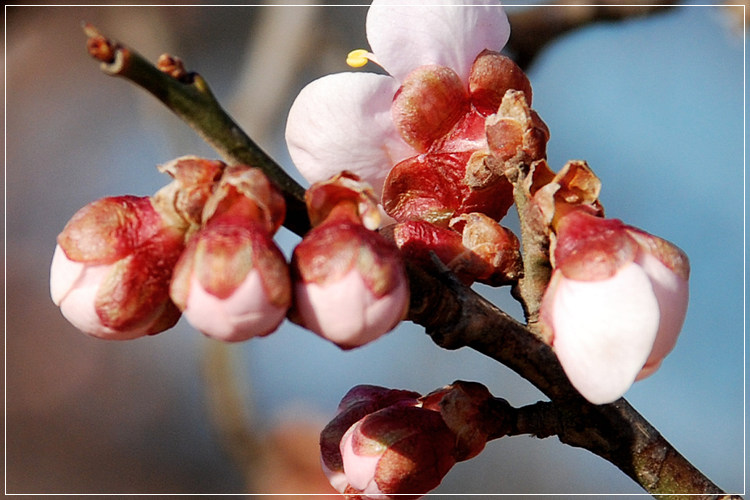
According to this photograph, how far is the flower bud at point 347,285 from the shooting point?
1.67 ft

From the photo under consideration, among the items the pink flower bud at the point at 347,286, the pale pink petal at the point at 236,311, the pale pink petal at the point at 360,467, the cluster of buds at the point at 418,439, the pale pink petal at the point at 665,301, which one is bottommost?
the pale pink petal at the point at 360,467

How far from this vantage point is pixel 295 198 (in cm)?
57

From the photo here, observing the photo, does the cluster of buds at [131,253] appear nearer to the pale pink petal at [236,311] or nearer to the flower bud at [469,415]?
the pale pink petal at [236,311]

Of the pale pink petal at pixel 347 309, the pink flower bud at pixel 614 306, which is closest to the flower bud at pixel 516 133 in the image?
the pink flower bud at pixel 614 306

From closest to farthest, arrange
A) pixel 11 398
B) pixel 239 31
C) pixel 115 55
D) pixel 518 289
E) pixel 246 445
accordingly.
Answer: pixel 115 55
pixel 518 289
pixel 246 445
pixel 11 398
pixel 239 31

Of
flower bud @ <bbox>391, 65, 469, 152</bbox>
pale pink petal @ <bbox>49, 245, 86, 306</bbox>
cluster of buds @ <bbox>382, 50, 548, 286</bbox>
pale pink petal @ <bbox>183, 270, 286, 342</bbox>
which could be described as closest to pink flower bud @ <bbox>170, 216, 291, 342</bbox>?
→ pale pink petal @ <bbox>183, 270, 286, 342</bbox>

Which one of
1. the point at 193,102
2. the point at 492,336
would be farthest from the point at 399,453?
the point at 193,102

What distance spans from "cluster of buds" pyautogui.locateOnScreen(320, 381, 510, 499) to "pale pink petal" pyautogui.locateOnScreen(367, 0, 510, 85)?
0.30 metres

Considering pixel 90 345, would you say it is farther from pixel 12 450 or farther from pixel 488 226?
pixel 488 226

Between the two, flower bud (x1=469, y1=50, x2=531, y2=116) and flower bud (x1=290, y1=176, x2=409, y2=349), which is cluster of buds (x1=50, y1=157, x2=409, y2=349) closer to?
flower bud (x1=290, y1=176, x2=409, y2=349)

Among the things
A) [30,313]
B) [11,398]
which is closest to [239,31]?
[30,313]

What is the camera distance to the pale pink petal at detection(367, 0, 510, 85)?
77cm

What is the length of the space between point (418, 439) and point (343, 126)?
0.29m

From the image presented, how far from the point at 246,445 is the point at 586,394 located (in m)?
2.12
